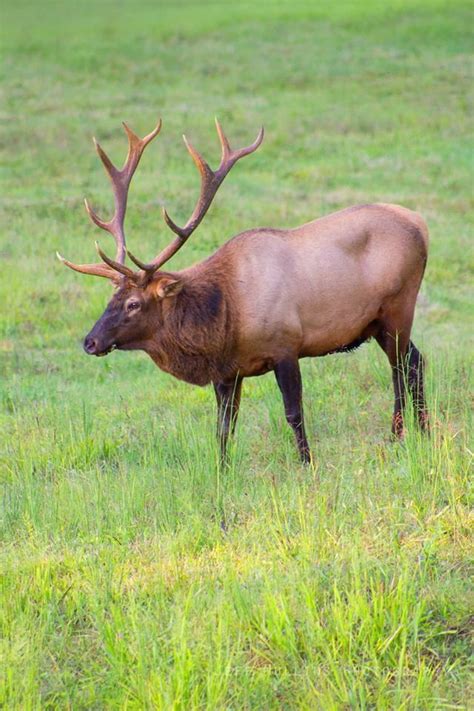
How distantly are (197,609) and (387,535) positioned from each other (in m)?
1.00

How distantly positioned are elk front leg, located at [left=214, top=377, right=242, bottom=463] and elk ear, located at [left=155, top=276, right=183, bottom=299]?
2.17 ft

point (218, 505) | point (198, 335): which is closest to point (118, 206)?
point (198, 335)

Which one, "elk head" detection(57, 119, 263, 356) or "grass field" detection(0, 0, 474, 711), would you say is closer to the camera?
"grass field" detection(0, 0, 474, 711)

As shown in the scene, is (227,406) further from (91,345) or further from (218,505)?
(218,505)

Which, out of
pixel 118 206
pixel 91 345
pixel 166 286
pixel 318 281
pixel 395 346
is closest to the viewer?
pixel 91 345

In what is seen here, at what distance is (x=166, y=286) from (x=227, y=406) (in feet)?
2.78

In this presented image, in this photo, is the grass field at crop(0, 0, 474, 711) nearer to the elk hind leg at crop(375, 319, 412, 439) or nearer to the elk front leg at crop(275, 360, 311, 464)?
the elk front leg at crop(275, 360, 311, 464)

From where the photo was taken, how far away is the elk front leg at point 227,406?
25.4 feet

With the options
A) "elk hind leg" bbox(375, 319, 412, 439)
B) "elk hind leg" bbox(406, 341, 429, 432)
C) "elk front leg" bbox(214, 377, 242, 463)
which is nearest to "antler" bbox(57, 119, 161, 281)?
"elk front leg" bbox(214, 377, 242, 463)

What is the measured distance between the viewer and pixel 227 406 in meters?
7.91

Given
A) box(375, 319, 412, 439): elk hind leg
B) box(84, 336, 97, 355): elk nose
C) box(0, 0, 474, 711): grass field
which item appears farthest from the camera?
box(375, 319, 412, 439): elk hind leg

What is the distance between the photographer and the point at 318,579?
5.01 m

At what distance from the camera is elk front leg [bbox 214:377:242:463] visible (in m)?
7.75

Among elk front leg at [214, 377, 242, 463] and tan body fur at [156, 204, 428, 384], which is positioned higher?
tan body fur at [156, 204, 428, 384]
